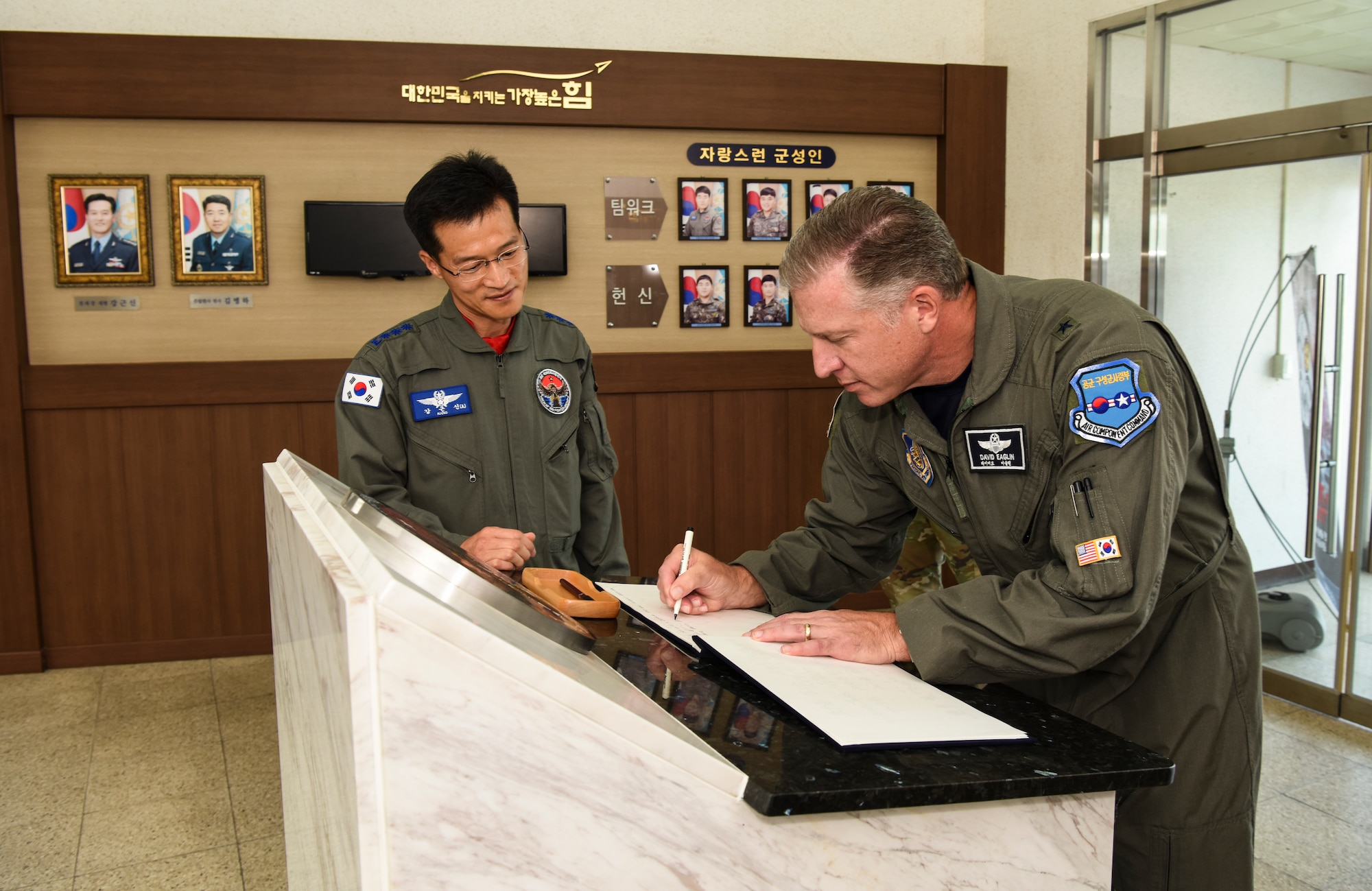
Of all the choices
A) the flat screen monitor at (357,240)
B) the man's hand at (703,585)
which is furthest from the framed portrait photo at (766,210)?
the man's hand at (703,585)

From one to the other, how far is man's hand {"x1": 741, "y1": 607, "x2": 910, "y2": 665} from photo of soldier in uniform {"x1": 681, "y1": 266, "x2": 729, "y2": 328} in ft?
12.1

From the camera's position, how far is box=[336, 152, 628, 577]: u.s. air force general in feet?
7.41

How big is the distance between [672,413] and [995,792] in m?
4.02

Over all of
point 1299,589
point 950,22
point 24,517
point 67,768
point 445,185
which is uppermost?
point 950,22

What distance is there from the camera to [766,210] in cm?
507

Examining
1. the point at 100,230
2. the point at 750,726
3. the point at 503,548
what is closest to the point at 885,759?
the point at 750,726

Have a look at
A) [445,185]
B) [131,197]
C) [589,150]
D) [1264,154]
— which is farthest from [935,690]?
[131,197]

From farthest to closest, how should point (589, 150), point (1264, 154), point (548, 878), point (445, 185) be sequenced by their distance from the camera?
point (589, 150)
point (1264, 154)
point (445, 185)
point (548, 878)

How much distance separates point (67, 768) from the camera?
11.3 ft

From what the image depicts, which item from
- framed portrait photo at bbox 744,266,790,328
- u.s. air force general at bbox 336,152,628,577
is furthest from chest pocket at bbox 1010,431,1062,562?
framed portrait photo at bbox 744,266,790,328

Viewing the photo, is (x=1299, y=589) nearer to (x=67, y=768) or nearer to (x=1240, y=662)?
(x=1240, y=662)

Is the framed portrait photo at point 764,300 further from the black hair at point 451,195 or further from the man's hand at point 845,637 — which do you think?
the man's hand at point 845,637

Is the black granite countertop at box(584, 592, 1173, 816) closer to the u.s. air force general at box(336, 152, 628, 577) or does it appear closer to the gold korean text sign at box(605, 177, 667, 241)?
the u.s. air force general at box(336, 152, 628, 577)

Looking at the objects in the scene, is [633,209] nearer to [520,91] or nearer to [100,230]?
[520,91]
